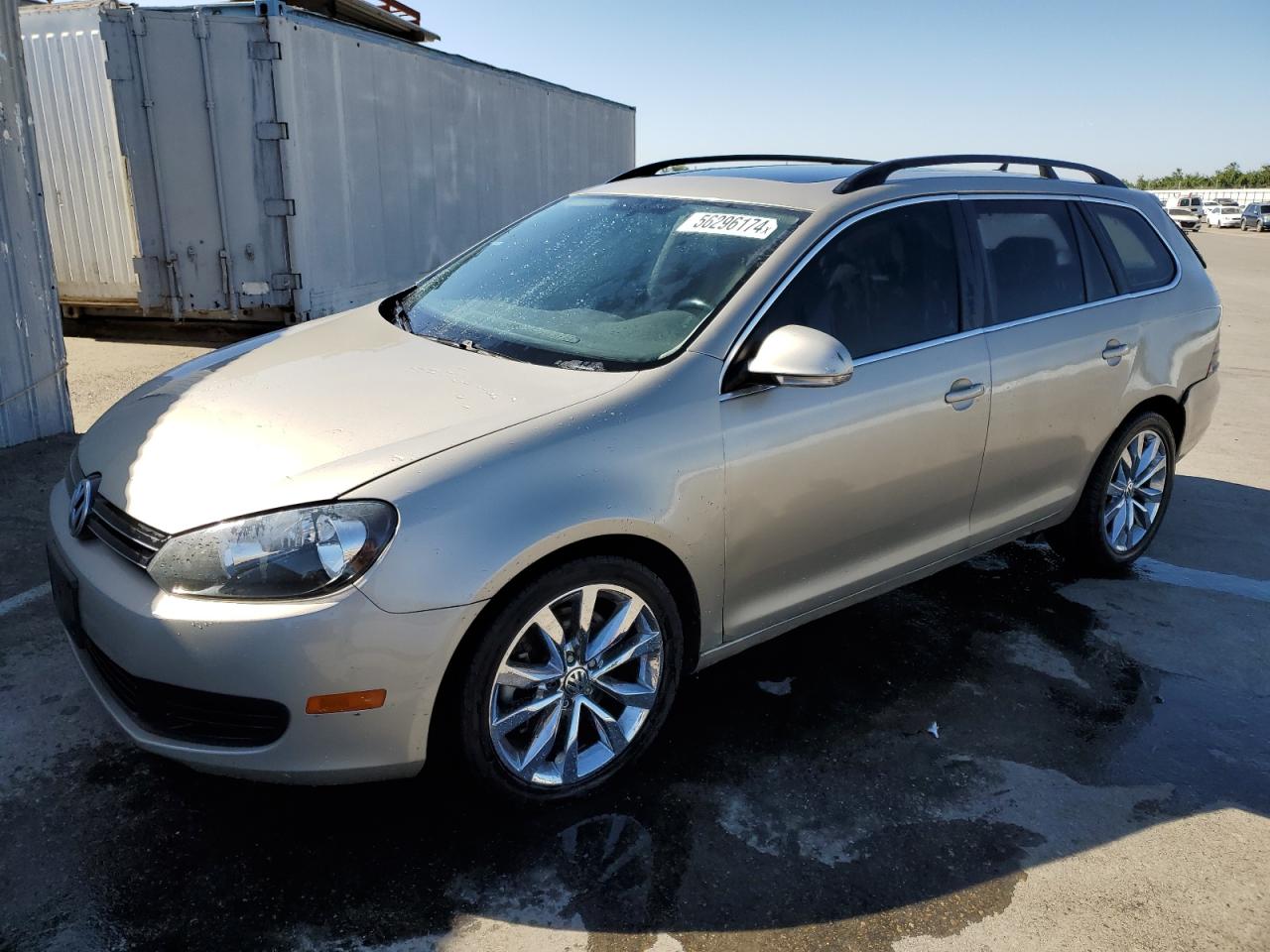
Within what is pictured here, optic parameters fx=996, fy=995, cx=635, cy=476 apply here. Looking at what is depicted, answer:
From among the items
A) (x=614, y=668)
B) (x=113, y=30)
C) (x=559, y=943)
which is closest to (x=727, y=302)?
(x=614, y=668)

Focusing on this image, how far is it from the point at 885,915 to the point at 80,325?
31.2ft

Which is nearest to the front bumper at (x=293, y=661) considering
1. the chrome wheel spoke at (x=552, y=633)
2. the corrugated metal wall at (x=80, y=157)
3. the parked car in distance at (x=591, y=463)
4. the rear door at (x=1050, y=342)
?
the parked car in distance at (x=591, y=463)

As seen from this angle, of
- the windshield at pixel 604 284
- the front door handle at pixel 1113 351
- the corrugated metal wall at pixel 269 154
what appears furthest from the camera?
the corrugated metal wall at pixel 269 154

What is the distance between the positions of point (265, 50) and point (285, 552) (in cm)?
677

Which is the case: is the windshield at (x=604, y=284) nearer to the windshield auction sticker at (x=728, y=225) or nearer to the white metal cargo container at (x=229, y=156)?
the windshield auction sticker at (x=728, y=225)

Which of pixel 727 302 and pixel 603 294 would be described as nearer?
pixel 727 302

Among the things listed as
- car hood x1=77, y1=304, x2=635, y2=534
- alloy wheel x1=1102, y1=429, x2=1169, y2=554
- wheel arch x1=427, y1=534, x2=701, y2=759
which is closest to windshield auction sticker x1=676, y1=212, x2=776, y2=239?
car hood x1=77, y1=304, x2=635, y2=534

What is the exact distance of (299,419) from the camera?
272 centimetres

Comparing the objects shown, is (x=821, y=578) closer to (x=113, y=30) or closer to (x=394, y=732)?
(x=394, y=732)

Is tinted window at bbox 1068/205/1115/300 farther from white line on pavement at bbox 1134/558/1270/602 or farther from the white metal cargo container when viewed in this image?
the white metal cargo container

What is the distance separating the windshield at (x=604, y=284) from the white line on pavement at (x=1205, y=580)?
2.71 m

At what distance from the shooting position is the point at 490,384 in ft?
9.31

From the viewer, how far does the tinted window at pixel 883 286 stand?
3.16m

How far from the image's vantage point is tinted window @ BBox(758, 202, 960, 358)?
316 centimetres
